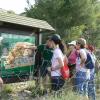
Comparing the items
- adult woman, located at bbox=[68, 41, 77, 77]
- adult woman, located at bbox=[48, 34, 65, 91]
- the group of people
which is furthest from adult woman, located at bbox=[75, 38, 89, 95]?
adult woman, located at bbox=[48, 34, 65, 91]

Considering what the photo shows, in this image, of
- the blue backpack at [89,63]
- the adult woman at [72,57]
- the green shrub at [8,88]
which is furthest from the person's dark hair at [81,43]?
the green shrub at [8,88]

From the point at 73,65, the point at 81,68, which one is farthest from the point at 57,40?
the point at 73,65

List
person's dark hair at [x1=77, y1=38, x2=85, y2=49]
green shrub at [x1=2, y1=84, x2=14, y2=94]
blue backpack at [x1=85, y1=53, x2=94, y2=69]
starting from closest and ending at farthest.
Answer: person's dark hair at [x1=77, y1=38, x2=85, y2=49] < blue backpack at [x1=85, y1=53, x2=94, y2=69] < green shrub at [x1=2, y1=84, x2=14, y2=94]

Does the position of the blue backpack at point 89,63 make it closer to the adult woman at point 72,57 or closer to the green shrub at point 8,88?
the adult woman at point 72,57

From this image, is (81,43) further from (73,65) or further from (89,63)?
(73,65)

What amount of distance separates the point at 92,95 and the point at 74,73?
602 millimetres

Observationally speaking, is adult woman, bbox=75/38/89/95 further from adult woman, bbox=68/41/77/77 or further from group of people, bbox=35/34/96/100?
adult woman, bbox=68/41/77/77

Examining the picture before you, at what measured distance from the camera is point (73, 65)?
9.62 m

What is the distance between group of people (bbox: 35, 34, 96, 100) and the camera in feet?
24.9

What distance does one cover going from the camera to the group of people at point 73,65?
24.9ft

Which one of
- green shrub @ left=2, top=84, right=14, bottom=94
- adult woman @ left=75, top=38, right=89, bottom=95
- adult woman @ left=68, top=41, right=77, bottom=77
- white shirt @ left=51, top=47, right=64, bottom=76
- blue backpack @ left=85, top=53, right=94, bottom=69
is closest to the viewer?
white shirt @ left=51, top=47, right=64, bottom=76

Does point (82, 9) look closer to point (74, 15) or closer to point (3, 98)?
point (74, 15)

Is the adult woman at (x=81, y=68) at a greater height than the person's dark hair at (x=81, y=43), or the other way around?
the person's dark hair at (x=81, y=43)

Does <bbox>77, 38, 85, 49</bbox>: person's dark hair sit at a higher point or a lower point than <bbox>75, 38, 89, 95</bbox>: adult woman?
higher
